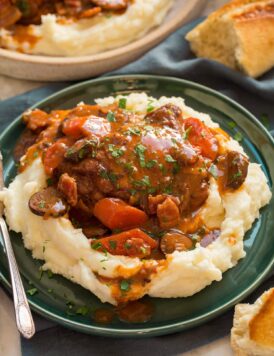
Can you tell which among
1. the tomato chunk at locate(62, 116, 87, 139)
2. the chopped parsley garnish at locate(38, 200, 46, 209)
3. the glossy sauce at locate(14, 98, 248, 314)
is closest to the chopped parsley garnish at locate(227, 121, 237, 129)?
the glossy sauce at locate(14, 98, 248, 314)

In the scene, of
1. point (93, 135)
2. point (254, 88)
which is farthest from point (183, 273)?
point (254, 88)

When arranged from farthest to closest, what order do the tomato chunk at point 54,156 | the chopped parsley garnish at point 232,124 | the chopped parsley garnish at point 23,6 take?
the chopped parsley garnish at point 23,6 → the chopped parsley garnish at point 232,124 → the tomato chunk at point 54,156

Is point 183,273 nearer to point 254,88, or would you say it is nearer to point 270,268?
point 270,268

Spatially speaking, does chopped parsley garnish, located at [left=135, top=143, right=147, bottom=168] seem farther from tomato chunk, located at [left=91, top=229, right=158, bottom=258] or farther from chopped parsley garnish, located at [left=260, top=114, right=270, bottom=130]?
chopped parsley garnish, located at [left=260, top=114, right=270, bottom=130]

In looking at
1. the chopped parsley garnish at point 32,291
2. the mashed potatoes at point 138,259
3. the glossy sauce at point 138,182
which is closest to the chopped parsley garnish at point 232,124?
the mashed potatoes at point 138,259

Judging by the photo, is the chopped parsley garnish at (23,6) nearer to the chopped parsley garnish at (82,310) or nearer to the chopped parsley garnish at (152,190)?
the chopped parsley garnish at (152,190)

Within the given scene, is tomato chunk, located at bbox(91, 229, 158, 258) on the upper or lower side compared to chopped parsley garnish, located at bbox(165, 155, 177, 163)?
lower

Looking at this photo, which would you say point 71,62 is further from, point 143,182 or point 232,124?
point 143,182
